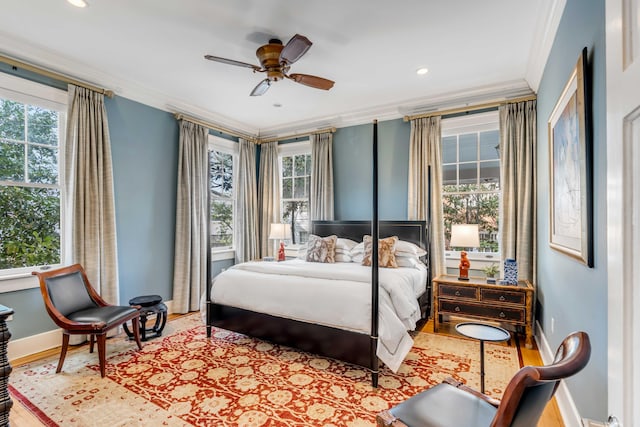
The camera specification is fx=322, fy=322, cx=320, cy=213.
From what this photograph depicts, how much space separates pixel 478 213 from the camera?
4258 millimetres

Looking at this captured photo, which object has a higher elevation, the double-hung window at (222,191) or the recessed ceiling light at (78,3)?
the recessed ceiling light at (78,3)

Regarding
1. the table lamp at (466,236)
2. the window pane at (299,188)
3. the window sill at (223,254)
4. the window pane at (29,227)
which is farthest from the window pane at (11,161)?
the table lamp at (466,236)

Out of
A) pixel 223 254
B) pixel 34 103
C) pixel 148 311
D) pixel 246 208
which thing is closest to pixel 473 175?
pixel 246 208

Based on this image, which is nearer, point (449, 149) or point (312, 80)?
point (312, 80)

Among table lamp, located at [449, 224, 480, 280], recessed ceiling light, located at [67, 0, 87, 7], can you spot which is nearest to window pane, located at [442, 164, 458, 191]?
table lamp, located at [449, 224, 480, 280]

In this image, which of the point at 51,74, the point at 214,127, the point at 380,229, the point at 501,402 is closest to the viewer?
the point at 501,402

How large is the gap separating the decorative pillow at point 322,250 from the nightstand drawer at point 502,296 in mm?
1812

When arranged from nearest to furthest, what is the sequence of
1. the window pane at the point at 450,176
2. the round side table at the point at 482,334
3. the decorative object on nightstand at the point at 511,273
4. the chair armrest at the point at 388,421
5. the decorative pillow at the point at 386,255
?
1. the chair armrest at the point at 388,421
2. the round side table at the point at 482,334
3. the decorative object on nightstand at the point at 511,273
4. the decorative pillow at the point at 386,255
5. the window pane at the point at 450,176

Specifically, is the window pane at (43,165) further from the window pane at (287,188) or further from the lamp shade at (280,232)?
the window pane at (287,188)

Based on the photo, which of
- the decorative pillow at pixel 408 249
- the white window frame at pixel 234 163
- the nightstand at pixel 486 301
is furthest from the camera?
the white window frame at pixel 234 163

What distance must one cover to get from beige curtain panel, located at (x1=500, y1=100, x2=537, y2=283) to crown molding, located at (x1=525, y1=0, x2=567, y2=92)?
36 cm

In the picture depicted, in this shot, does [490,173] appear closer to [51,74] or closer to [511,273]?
[511,273]

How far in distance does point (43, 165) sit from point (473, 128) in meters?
4.95

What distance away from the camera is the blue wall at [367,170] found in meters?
4.62
